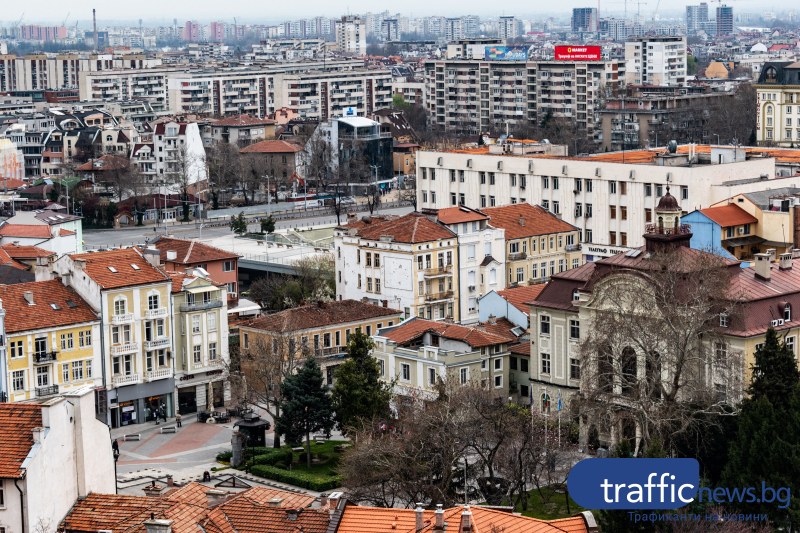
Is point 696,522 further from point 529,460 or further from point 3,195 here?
point 3,195

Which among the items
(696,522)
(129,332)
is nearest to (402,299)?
(129,332)

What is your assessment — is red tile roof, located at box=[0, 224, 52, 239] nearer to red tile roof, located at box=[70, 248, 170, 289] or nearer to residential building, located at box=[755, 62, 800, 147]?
red tile roof, located at box=[70, 248, 170, 289]

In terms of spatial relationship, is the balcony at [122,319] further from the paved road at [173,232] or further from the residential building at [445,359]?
the paved road at [173,232]

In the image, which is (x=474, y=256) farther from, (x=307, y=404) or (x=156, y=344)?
(x=307, y=404)

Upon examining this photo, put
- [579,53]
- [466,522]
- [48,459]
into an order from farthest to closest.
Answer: [579,53] → [48,459] → [466,522]

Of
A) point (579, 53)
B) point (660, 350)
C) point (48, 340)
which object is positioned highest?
point (579, 53)

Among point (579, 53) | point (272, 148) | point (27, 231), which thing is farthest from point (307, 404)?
point (579, 53)
